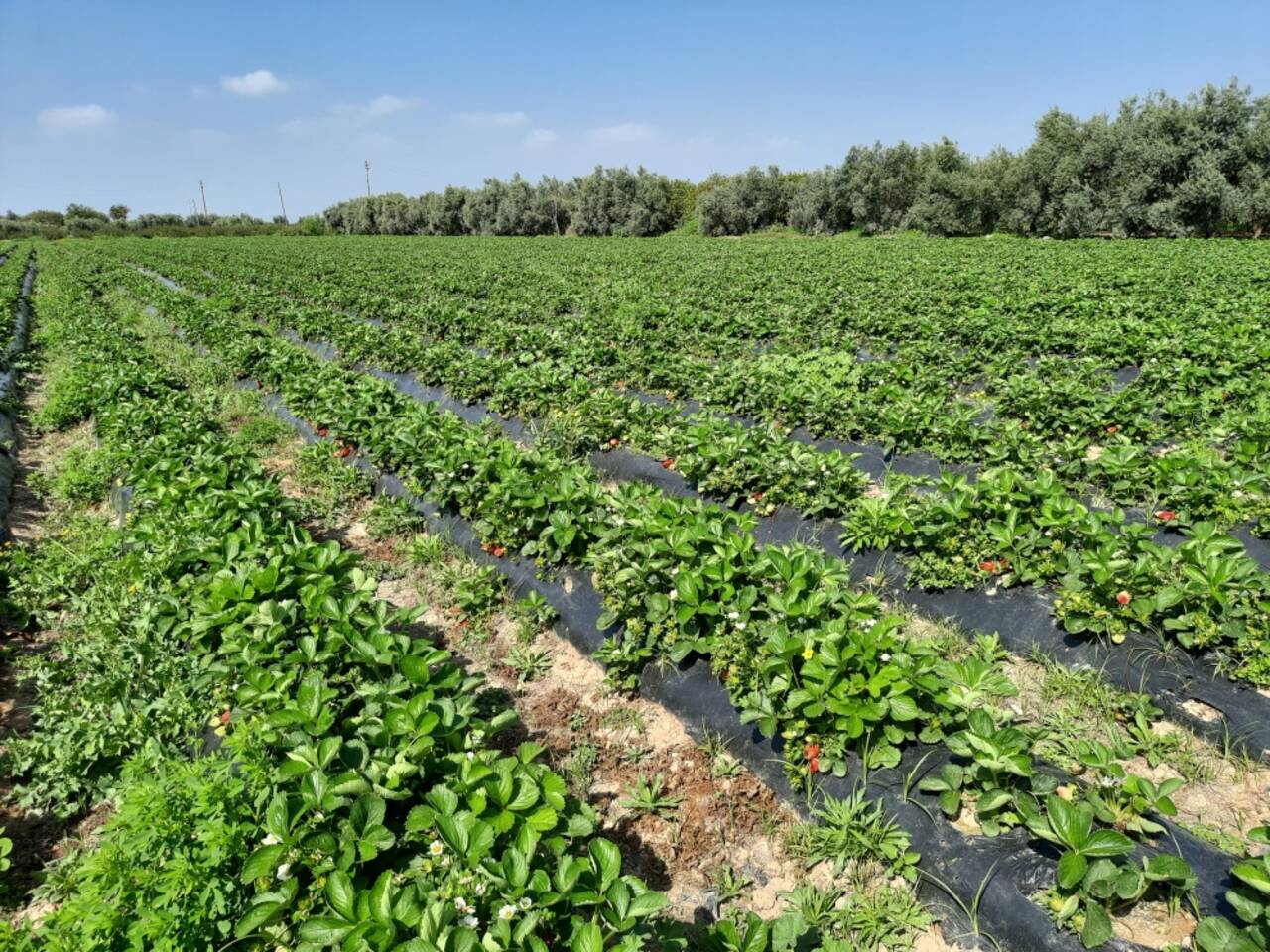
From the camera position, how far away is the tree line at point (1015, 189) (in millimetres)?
37594

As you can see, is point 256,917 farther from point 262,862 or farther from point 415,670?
point 415,670

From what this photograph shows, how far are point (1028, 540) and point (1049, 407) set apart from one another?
3754 millimetres

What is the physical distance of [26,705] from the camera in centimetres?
446

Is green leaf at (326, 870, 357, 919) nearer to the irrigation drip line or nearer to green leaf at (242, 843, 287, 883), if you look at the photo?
green leaf at (242, 843, 287, 883)

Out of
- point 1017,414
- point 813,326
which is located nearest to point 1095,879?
point 1017,414

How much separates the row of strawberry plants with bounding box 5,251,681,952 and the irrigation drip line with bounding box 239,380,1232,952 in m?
1.06

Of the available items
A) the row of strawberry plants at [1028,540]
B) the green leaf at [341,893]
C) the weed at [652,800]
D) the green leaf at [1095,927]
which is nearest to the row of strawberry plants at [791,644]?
the green leaf at [1095,927]

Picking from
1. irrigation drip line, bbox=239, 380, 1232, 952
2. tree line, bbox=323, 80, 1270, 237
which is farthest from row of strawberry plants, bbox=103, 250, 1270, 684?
tree line, bbox=323, 80, 1270, 237

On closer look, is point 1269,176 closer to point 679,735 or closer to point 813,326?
point 813,326

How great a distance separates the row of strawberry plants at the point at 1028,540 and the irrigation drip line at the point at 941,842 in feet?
5.41

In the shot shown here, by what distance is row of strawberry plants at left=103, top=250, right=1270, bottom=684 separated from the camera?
3955 mm

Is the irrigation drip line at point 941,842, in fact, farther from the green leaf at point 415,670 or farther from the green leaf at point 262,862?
the green leaf at point 262,862

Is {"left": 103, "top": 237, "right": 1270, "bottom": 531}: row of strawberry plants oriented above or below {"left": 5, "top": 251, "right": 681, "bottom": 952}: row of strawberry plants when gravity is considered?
above

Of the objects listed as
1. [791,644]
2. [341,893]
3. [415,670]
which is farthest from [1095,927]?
[415,670]
